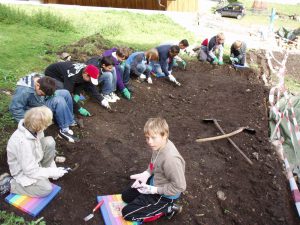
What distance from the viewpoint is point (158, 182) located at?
3.32 meters

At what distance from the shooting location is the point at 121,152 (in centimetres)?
480

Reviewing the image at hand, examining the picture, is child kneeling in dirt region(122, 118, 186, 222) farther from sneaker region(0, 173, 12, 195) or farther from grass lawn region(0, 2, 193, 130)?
grass lawn region(0, 2, 193, 130)

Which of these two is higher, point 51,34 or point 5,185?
point 51,34

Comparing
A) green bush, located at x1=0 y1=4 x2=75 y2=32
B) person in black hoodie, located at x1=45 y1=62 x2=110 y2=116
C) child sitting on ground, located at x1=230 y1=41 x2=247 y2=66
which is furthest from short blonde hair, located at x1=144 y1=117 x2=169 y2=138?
green bush, located at x1=0 y1=4 x2=75 y2=32

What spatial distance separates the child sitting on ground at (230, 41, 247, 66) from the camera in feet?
30.7

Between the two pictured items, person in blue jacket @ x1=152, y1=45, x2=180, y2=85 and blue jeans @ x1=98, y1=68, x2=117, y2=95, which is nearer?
blue jeans @ x1=98, y1=68, x2=117, y2=95

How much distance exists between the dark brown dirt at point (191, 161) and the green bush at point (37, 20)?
14.8 ft

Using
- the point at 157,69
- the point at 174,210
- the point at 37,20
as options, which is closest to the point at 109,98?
the point at 157,69

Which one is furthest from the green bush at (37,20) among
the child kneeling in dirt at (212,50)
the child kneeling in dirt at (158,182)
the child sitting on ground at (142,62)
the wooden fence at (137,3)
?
the child kneeling in dirt at (158,182)

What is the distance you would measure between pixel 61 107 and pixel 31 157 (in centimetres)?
139

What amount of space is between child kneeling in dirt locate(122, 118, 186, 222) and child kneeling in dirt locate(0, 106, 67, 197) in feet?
3.11

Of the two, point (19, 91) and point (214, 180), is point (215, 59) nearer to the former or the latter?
point (214, 180)

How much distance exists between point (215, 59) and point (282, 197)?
19.0 feet

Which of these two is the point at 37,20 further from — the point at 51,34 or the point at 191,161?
the point at 191,161
